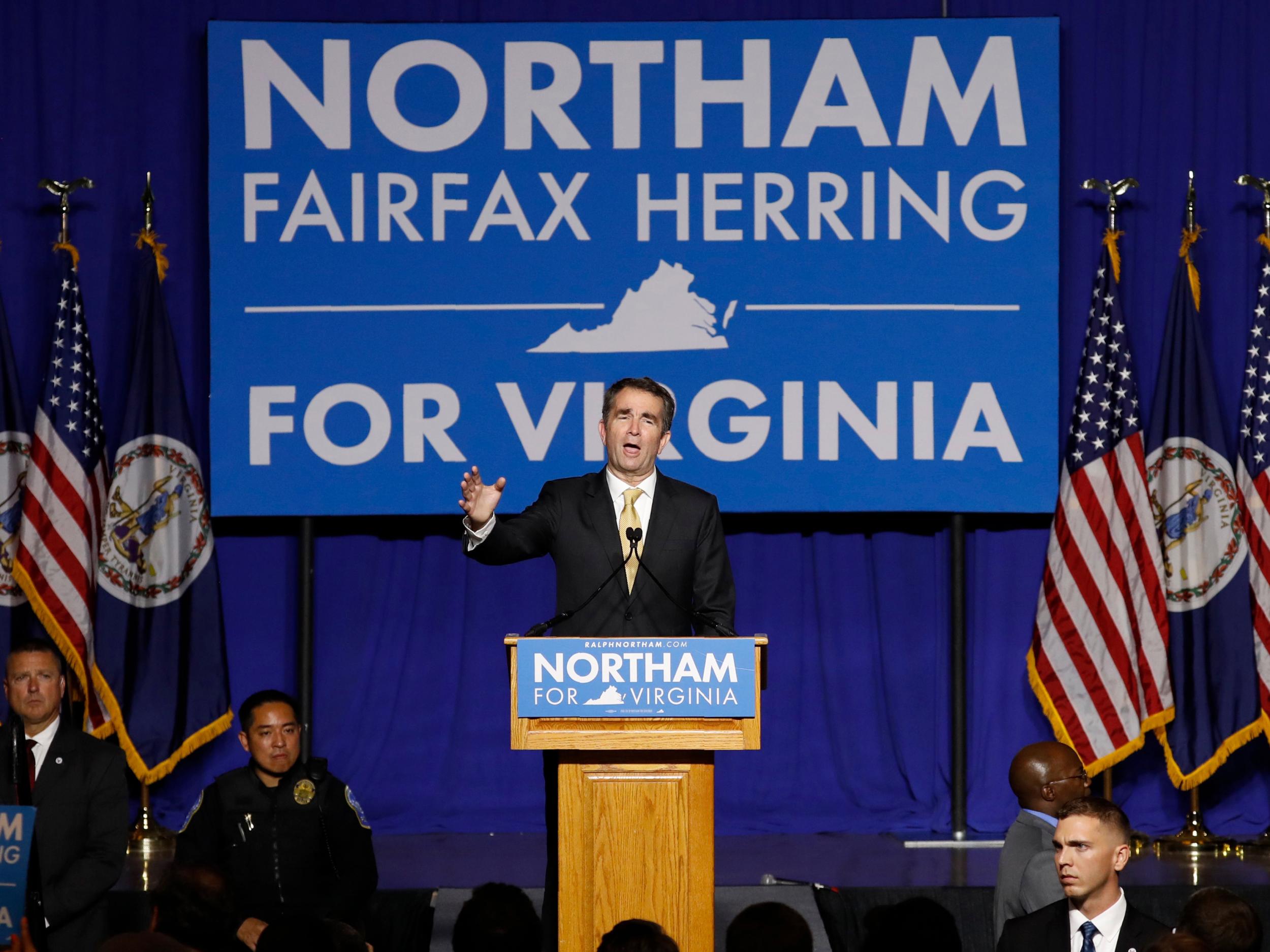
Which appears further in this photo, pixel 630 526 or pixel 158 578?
pixel 158 578

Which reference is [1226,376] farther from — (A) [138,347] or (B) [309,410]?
(A) [138,347]

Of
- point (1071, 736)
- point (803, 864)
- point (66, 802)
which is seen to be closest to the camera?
point (66, 802)

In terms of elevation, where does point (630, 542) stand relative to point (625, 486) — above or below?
below

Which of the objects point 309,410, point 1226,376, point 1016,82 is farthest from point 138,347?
point 1226,376

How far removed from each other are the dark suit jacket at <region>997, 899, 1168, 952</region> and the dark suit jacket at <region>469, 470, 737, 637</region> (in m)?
0.90

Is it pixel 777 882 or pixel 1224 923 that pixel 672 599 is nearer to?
pixel 1224 923

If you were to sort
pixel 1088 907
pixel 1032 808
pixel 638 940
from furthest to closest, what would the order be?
pixel 1032 808 → pixel 1088 907 → pixel 638 940

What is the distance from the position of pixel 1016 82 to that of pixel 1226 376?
1.55 metres

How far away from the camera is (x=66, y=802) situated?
12.5ft

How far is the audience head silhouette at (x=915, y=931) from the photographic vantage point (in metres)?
2.96

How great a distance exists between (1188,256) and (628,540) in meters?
3.98

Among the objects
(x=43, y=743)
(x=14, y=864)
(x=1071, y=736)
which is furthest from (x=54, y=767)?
(x=1071, y=736)

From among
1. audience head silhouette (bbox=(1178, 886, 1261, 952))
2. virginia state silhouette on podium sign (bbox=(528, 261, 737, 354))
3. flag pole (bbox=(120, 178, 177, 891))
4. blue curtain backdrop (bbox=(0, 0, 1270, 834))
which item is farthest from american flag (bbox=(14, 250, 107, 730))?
audience head silhouette (bbox=(1178, 886, 1261, 952))

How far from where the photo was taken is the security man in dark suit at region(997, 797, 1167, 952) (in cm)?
295
